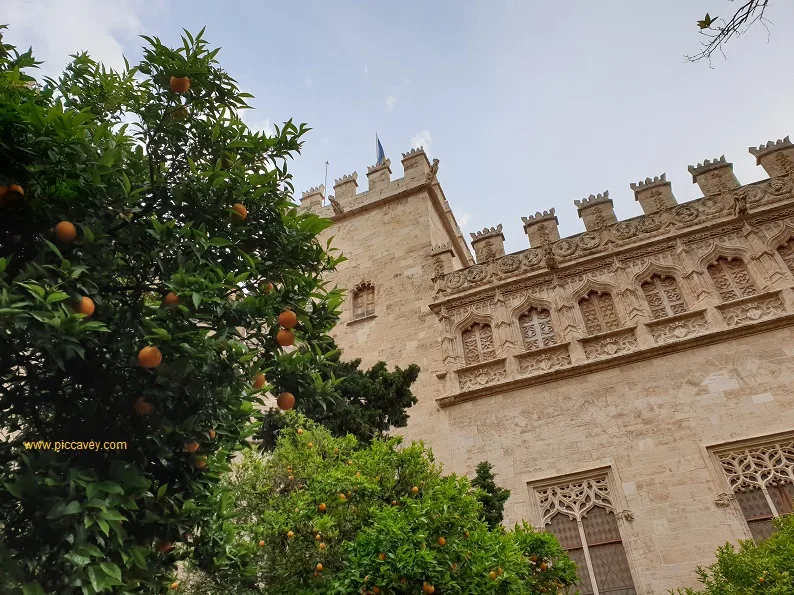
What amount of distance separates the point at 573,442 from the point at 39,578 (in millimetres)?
9239

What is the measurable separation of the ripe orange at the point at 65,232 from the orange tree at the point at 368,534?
250 cm

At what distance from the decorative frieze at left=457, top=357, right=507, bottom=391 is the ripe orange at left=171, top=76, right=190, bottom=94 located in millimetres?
9055

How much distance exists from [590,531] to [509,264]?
248 inches

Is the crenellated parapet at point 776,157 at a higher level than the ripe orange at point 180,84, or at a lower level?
higher

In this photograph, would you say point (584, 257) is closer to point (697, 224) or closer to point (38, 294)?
point (697, 224)

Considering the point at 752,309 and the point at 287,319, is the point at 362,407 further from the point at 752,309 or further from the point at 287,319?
the point at 752,309

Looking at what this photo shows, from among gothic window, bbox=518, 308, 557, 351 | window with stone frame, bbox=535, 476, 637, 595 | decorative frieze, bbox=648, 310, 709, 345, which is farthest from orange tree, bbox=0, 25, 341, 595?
decorative frieze, bbox=648, 310, 709, 345

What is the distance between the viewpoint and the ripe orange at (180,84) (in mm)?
4578

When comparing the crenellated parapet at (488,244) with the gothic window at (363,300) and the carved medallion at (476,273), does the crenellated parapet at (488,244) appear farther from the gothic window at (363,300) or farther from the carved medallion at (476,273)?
the gothic window at (363,300)

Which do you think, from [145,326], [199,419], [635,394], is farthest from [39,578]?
[635,394]

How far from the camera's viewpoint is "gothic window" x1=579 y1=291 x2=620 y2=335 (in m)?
12.1

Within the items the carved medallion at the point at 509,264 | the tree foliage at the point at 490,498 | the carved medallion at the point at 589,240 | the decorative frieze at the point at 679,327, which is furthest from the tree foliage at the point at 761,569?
the carved medallion at the point at 509,264

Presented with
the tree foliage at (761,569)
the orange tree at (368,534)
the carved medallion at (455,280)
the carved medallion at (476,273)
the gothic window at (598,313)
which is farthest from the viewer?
the carved medallion at (455,280)

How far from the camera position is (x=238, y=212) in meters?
4.52
